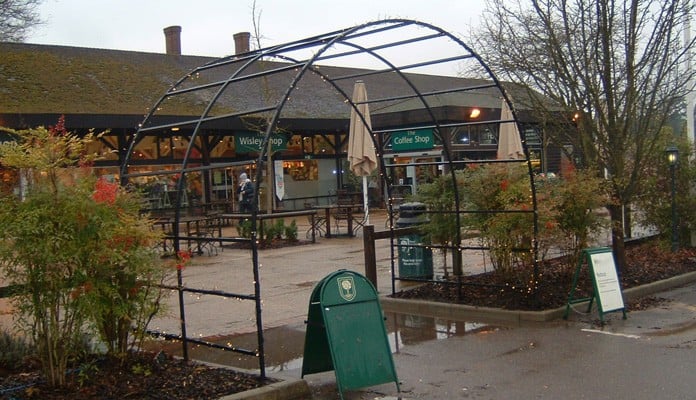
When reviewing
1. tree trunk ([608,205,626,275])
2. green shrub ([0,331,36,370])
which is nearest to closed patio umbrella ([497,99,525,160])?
tree trunk ([608,205,626,275])

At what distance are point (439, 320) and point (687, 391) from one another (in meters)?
3.82

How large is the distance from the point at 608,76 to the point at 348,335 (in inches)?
265

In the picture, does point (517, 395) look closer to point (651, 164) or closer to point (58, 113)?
point (651, 164)

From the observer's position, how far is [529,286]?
979cm

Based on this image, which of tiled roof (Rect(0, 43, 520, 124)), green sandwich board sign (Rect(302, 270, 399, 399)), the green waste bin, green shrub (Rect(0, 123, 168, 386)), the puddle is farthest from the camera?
tiled roof (Rect(0, 43, 520, 124))

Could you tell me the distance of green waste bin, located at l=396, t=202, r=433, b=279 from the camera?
12.0m

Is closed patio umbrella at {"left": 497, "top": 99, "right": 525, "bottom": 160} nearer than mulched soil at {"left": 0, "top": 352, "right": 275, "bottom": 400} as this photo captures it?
No

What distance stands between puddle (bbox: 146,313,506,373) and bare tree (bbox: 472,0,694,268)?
353 cm

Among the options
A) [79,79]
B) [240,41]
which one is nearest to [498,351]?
[79,79]

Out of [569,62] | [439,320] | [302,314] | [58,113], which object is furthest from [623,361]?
[58,113]

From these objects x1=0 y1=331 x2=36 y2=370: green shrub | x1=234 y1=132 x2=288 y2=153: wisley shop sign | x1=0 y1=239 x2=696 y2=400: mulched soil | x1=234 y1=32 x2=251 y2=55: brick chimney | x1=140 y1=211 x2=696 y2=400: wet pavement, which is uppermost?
x1=234 y1=32 x2=251 y2=55: brick chimney

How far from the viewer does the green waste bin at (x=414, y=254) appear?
12039mm

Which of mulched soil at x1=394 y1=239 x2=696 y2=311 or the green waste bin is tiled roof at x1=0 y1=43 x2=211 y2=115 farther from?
mulched soil at x1=394 y1=239 x2=696 y2=311

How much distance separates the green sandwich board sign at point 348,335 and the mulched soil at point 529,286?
3463mm
